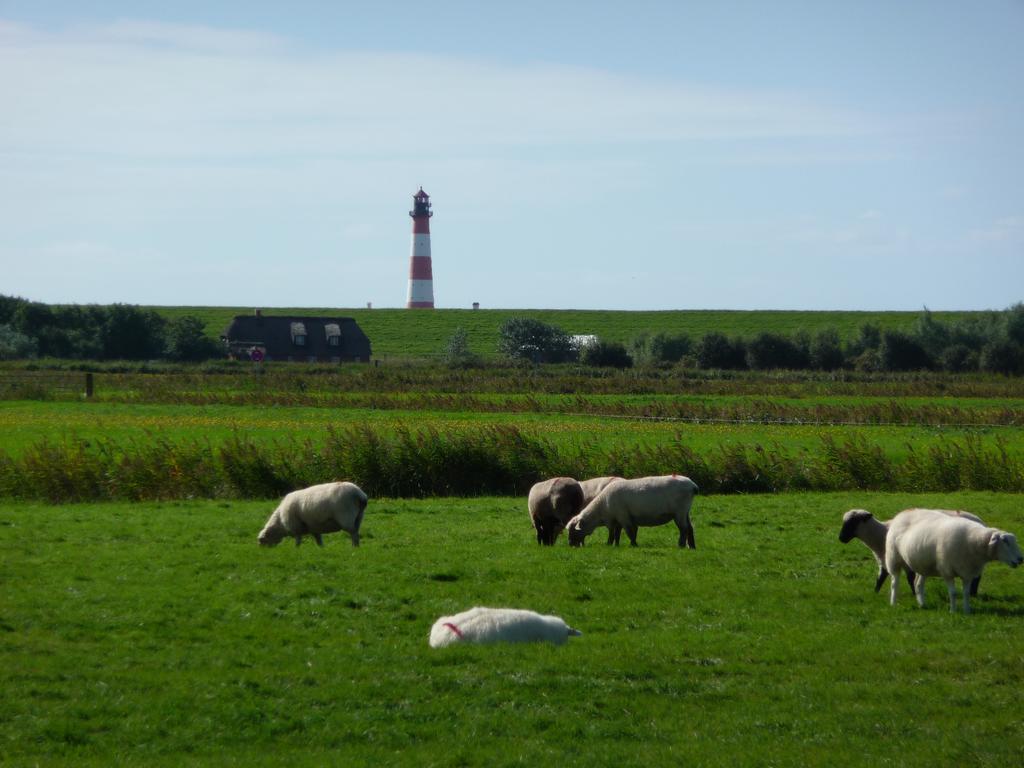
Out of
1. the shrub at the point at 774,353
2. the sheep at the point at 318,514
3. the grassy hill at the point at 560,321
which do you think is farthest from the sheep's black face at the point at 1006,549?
the grassy hill at the point at 560,321

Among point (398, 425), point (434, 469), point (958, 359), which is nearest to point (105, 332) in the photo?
point (958, 359)

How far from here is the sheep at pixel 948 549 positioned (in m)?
13.9

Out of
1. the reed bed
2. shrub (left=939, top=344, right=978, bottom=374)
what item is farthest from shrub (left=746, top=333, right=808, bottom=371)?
the reed bed

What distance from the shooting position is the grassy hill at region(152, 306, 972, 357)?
141 m

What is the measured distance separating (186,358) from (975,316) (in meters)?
73.6

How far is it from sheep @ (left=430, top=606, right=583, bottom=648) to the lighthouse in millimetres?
145585

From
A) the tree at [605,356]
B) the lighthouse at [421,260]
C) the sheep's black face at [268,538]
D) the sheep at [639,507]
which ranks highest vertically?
the lighthouse at [421,260]

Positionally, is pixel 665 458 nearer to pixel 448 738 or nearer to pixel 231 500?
pixel 231 500

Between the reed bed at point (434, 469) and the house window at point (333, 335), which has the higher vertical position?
the house window at point (333, 335)

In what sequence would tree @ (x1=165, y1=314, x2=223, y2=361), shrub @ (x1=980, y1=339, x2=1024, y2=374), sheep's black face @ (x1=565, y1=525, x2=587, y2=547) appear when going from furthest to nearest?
tree @ (x1=165, y1=314, x2=223, y2=361) < shrub @ (x1=980, y1=339, x2=1024, y2=374) < sheep's black face @ (x1=565, y1=525, x2=587, y2=547)

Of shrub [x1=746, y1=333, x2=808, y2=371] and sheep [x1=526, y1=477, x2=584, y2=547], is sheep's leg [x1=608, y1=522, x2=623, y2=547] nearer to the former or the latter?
sheep [x1=526, y1=477, x2=584, y2=547]

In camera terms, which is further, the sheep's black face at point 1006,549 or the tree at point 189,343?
the tree at point 189,343

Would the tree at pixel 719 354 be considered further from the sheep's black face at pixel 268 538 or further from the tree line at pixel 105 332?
the sheep's black face at pixel 268 538

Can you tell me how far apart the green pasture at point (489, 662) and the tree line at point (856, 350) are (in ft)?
250
